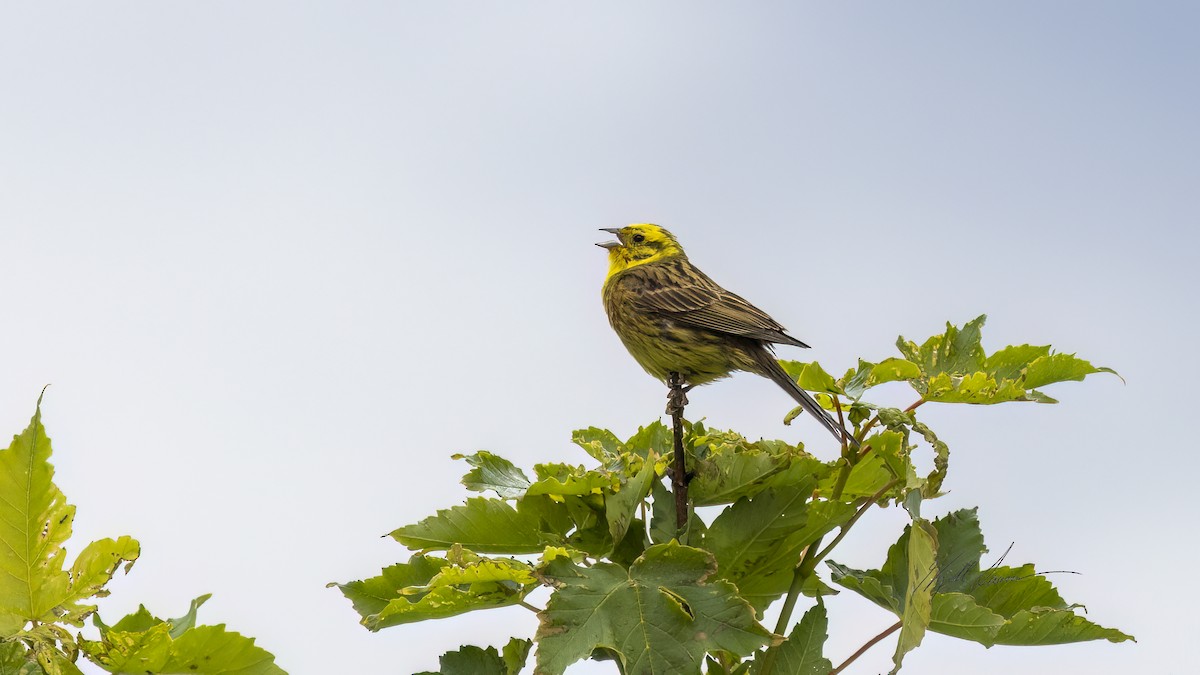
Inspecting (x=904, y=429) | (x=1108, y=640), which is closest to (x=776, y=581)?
(x=904, y=429)

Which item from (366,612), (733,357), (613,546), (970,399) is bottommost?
(366,612)

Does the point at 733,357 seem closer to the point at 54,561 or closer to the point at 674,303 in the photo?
the point at 674,303

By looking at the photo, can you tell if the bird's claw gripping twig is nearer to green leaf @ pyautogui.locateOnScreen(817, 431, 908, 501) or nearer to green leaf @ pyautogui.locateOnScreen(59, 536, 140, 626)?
green leaf @ pyautogui.locateOnScreen(817, 431, 908, 501)

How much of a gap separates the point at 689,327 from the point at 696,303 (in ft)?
0.71

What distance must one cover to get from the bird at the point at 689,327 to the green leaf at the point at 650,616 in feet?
9.45

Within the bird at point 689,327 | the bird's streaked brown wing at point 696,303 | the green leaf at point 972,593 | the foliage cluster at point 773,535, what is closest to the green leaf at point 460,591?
the foliage cluster at point 773,535

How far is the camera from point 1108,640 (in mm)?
2850

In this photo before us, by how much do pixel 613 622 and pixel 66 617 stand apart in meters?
1.05

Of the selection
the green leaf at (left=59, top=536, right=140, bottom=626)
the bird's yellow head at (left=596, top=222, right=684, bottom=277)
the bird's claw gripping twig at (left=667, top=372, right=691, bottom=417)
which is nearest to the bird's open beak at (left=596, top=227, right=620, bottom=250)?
the bird's yellow head at (left=596, top=222, right=684, bottom=277)

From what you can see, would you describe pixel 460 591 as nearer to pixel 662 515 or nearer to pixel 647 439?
pixel 662 515

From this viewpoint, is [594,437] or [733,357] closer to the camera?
[594,437]

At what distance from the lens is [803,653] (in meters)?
2.76

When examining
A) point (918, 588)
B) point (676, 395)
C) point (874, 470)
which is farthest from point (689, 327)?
point (918, 588)

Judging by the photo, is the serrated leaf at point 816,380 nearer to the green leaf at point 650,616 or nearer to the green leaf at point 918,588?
the green leaf at point 918,588
